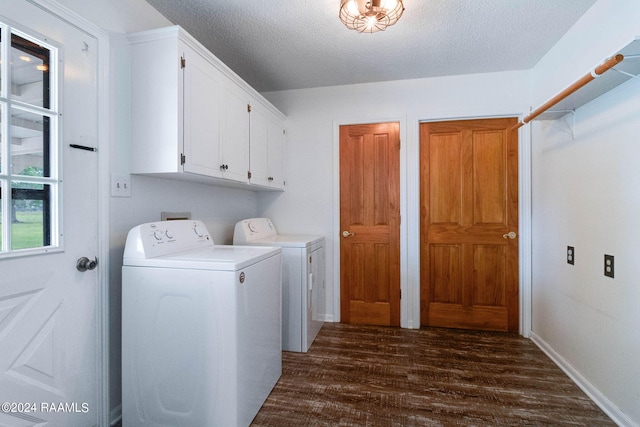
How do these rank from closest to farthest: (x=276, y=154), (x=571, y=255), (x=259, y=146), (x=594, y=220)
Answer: (x=594, y=220)
(x=571, y=255)
(x=259, y=146)
(x=276, y=154)

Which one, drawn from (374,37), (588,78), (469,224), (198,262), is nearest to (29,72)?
(198,262)

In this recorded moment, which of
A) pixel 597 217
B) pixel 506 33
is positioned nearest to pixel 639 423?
pixel 597 217

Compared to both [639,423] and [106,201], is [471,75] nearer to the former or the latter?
[639,423]

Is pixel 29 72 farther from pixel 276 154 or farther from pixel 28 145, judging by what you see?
pixel 276 154

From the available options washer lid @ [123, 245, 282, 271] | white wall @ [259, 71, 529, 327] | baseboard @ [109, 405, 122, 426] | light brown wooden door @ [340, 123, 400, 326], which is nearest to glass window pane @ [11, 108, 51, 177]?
washer lid @ [123, 245, 282, 271]

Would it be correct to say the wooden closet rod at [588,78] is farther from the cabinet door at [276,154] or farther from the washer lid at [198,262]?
the cabinet door at [276,154]

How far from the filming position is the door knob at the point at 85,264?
1445 millimetres

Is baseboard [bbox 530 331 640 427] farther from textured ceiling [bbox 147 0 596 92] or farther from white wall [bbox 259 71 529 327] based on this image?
textured ceiling [bbox 147 0 596 92]

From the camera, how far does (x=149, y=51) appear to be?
64.4 inches

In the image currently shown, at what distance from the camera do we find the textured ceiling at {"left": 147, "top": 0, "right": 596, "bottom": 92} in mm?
1887

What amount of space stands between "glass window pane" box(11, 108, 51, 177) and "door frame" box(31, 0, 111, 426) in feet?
0.72

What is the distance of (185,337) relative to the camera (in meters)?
1.46

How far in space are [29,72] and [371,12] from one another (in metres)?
1.66

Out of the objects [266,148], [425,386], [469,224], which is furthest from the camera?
[469,224]
